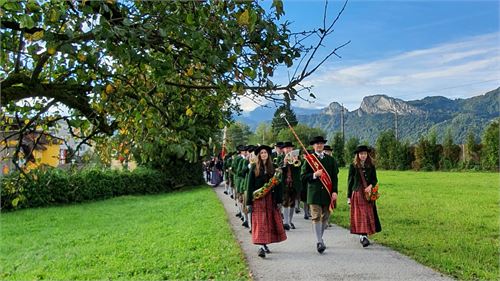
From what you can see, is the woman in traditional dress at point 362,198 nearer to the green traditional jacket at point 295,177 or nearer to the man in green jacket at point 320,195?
the man in green jacket at point 320,195

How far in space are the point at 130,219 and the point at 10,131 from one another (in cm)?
1139

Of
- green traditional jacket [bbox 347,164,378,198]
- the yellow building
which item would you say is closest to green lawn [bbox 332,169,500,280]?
green traditional jacket [bbox 347,164,378,198]

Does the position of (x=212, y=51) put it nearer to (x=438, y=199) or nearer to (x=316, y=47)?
(x=316, y=47)

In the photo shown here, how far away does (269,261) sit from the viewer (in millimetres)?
7836

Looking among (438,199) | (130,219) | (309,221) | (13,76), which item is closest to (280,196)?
(309,221)

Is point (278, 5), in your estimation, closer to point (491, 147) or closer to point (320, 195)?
point (320, 195)

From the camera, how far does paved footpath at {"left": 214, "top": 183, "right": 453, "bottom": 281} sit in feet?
22.3

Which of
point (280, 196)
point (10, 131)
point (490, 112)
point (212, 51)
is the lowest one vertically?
point (280, 196)

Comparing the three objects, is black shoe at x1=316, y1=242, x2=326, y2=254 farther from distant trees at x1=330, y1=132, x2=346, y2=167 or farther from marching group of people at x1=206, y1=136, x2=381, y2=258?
distant trees at x1=330, y1=132, x2=346, y2=167

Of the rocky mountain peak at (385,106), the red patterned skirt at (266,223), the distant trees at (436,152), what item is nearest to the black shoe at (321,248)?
the red patterned skirt at (266,223)

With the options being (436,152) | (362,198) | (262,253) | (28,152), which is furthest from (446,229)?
(436,152)

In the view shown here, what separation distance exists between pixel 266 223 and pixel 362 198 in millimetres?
1997

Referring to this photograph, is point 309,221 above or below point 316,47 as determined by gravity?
below

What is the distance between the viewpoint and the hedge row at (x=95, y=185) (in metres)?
20.0
